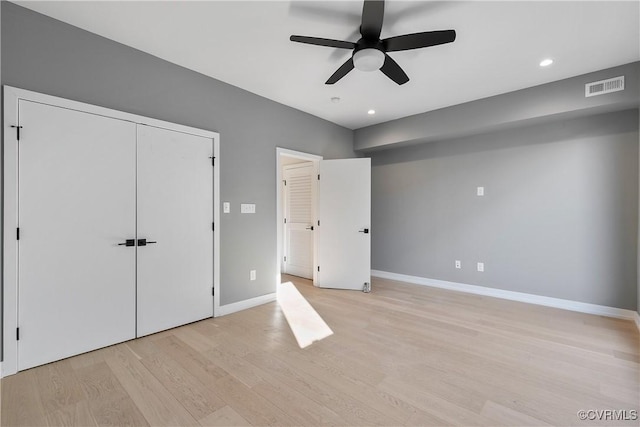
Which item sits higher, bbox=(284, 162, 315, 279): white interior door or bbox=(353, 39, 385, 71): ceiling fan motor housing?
bbox=(353, 39, 385, 71): ceiling fan motor housing

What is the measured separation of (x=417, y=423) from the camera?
1591mm

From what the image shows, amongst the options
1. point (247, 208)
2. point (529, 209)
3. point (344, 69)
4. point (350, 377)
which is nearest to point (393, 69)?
point (344, 69)

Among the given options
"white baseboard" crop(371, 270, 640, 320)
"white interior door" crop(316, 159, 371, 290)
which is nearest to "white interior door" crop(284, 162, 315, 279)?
"white interior door" crop(316, 159, 371, 290)

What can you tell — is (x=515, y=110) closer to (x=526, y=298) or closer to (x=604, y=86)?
(x=604, y=86)

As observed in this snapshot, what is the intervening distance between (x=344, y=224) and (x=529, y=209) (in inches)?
102

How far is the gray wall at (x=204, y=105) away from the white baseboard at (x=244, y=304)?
7 cm

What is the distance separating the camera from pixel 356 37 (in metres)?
2.43

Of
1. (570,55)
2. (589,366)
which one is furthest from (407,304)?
(570,55)

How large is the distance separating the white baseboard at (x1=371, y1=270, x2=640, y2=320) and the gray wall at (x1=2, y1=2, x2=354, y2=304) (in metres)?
2.56

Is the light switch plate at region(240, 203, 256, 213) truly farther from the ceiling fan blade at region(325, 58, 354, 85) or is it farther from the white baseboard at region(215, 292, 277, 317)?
the ceiling fan blade at region(325, 58, 354, 85)

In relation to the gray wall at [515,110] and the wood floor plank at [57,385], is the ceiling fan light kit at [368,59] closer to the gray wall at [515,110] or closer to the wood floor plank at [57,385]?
the gray wall at [515,110]

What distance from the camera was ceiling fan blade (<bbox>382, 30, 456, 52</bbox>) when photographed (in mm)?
1945

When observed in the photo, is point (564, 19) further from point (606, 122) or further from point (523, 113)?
point (606, 122)

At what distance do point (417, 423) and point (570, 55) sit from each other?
11.5ft
